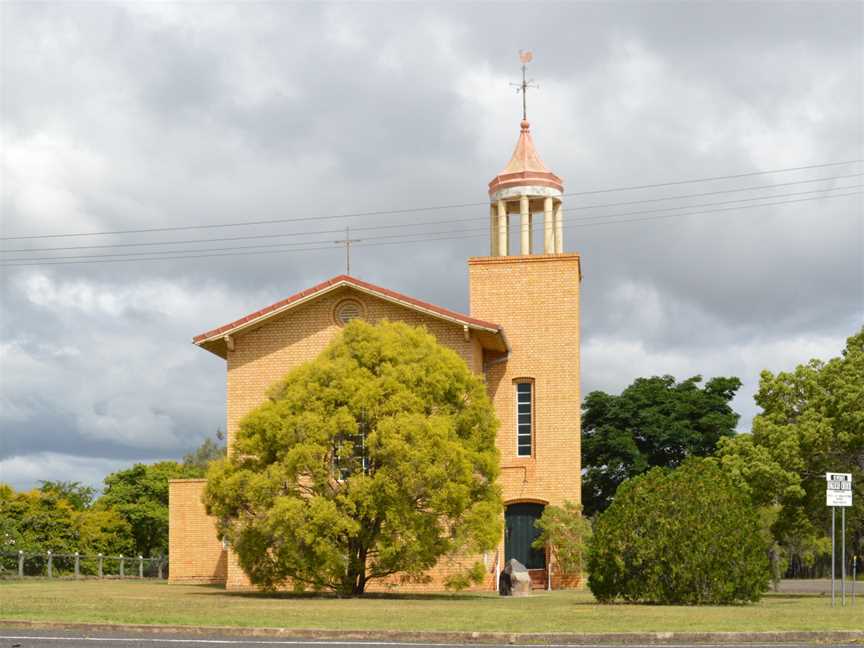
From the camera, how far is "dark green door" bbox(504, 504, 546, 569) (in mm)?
37656

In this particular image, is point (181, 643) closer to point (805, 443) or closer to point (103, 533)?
point (805, 443)

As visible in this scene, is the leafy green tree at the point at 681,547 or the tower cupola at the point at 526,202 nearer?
the leafy green tree at the point at 681,547

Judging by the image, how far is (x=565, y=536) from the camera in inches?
1438

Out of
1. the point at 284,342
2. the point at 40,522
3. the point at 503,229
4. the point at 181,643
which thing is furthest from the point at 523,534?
the point at 181,643

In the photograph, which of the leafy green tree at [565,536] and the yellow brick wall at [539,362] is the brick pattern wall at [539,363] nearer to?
the yellow brick wall at [539,362]

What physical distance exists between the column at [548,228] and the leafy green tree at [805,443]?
9.77m

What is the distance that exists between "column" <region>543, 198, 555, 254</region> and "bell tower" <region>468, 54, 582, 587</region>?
60cm

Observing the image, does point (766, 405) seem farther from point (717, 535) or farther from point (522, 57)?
point (522, 57)

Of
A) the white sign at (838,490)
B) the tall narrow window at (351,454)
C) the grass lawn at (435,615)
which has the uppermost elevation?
the tall narrow window at (351,454)

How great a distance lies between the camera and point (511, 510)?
1499 inches

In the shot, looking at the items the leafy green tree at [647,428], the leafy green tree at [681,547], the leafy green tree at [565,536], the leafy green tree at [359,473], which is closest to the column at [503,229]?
the leafy green tree at [565,536]

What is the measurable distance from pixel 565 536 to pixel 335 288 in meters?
10.3

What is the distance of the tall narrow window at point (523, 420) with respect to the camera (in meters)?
38.5

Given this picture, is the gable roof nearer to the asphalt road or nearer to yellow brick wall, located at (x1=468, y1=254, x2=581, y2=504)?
yellow brick wall, located at (x1=468, y1=254, x2=581, y2=504)
